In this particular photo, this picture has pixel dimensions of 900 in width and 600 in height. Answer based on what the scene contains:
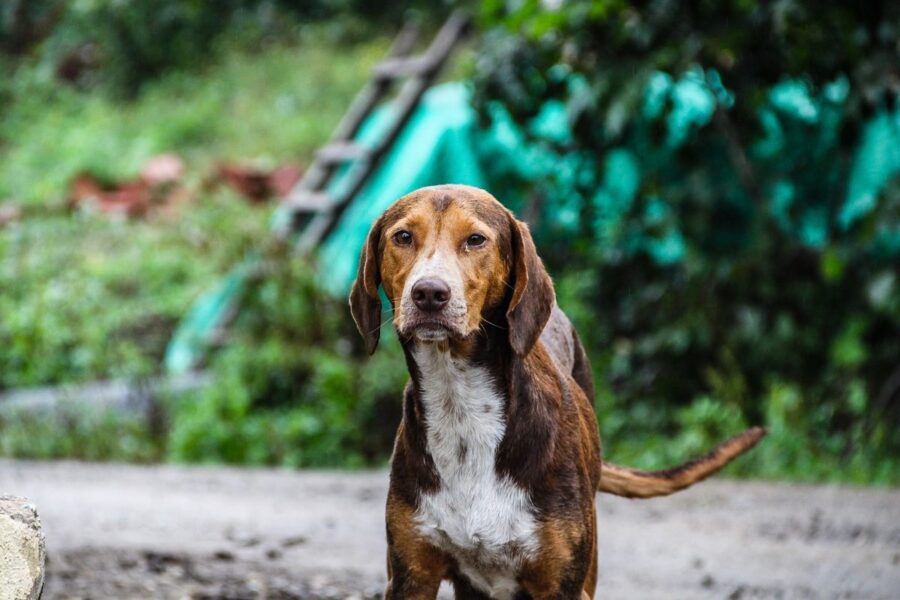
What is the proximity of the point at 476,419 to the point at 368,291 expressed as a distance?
469 millimetres

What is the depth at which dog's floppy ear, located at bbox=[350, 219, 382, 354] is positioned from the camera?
3.63 m

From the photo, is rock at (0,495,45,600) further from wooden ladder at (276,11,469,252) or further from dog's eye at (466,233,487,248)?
wooden ladder at (276,11,469,252)

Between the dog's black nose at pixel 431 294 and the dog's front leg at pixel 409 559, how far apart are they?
0.60 m

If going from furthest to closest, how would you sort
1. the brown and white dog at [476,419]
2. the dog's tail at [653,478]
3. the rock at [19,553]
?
the dog's tail at [653,478]
the brown and white dog at [476,419]
the rock at [19,553]

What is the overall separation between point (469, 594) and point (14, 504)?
1.28 meters

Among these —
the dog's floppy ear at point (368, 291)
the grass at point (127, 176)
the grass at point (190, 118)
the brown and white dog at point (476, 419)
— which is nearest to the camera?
the brown and white dog at point (476, 419)

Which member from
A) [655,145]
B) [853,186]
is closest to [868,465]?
[853,186]

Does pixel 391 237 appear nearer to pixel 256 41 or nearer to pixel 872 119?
pixel 872 119

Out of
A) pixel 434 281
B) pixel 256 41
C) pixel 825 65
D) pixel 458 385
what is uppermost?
pixel 256 41

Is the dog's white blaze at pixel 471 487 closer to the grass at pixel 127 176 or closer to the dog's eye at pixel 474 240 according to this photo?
the dog's eye at pixel 474 240

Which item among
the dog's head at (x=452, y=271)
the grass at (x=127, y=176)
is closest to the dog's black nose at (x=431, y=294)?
the dog's head at (x=452, y=271)

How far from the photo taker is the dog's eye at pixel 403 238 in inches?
136

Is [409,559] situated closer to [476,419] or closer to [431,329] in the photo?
[476,419]

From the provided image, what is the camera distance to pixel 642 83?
870 centimetres
